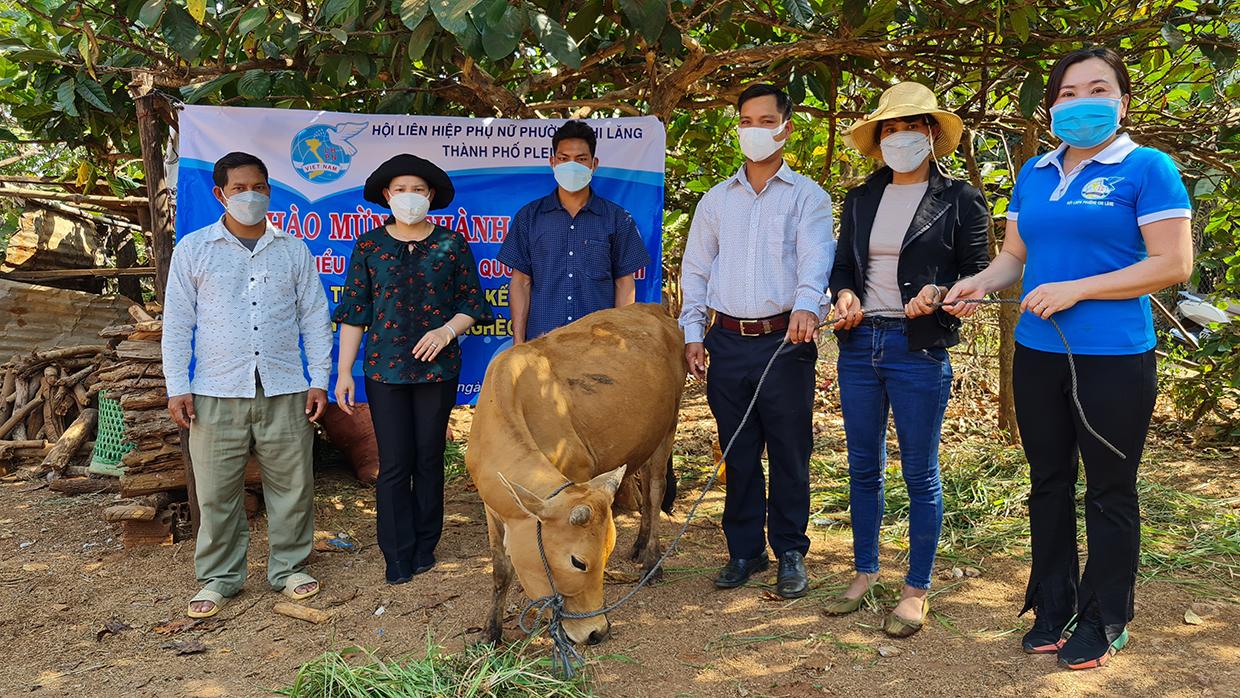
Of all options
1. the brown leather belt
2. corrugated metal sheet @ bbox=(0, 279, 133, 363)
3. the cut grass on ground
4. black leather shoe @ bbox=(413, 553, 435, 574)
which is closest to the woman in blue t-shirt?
the brown leather belt

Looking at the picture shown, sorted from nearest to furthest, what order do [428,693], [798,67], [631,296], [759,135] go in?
[428,693]
[759,135]
[631,296]
[798,67]

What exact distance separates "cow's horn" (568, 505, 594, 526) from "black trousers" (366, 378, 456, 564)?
1.58m

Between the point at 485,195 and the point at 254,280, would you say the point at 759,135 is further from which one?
the point at 254,280

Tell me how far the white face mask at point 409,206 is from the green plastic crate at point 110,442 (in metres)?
3.40

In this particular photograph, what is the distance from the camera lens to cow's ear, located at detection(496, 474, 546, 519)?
140 inches

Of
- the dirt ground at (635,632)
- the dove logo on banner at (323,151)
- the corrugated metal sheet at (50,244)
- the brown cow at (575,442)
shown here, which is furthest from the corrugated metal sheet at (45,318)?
the brown cow at (575,442)

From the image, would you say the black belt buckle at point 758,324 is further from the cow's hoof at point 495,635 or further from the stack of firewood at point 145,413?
the stack of firewood at point 145,413

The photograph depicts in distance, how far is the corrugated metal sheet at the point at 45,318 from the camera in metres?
7.89

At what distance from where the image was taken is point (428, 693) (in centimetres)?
346

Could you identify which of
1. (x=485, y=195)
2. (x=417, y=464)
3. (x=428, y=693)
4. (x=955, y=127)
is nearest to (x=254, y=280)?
(x=417, y=464)

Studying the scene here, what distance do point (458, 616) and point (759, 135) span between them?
2.72 meters

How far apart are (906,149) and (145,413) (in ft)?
16.3

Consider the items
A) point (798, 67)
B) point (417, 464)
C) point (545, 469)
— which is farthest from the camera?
point (798, 67)

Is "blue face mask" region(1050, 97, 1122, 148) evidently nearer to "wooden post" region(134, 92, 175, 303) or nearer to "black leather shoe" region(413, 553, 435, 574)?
"black leather shoe" region(413, 553, 435, 574)
